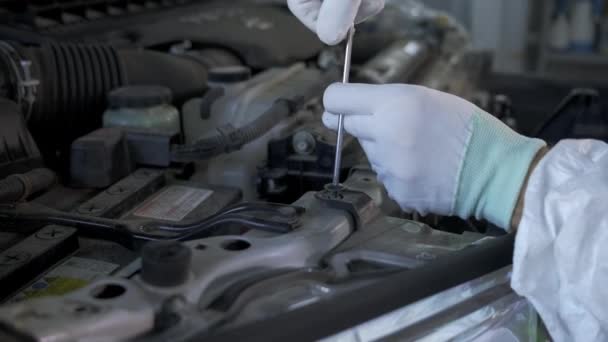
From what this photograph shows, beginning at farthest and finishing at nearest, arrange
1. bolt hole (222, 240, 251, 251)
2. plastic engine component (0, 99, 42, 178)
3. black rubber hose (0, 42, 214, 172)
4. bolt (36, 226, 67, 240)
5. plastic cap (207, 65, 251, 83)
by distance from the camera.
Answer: plastic cap (207, 65, 251, 83)
black rubber hose (0, 42, 214, 172)
plastic engine component (0, 99, 42, 178)
bolt (36, 226, 67, 240)
bolt hole (222, 240, 251, 251)

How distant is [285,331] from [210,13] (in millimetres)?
1313

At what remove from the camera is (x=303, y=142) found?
104 centimetres

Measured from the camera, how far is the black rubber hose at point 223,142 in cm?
100

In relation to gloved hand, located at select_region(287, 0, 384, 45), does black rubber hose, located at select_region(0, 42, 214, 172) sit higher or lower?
lower

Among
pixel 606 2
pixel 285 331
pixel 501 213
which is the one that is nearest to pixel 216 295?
pixel 285 331

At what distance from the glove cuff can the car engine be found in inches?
1.9

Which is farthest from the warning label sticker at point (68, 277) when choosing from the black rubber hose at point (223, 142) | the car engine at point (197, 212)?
the black rubber hose at point (223, 142)

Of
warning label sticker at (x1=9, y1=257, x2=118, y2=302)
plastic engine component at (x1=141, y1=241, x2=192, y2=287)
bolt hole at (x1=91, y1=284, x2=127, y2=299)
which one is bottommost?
warning label sticker at (x1=9, y1=257, x2=118, y2=302)

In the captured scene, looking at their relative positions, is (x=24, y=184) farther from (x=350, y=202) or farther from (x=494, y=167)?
(x=494, y=167)

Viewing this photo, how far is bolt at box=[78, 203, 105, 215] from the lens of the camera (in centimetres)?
87

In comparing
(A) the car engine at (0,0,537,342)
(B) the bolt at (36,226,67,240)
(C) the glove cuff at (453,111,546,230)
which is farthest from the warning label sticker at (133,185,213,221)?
(C) the glove cuff at (453,111,546,230)

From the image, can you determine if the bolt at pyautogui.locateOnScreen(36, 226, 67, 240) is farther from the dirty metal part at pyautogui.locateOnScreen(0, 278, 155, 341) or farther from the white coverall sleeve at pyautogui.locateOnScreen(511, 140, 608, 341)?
the white coverall sleeve at pyautogui.locateOnScreen(511, 140, 608, 341)

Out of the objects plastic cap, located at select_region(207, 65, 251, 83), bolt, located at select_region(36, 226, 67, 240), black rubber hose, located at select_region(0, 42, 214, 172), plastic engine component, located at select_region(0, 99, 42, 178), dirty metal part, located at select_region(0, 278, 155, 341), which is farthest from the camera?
plastic cap, located at select_region(207, 65, 251, 83)

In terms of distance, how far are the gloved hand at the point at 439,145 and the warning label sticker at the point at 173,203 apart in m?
0.24
